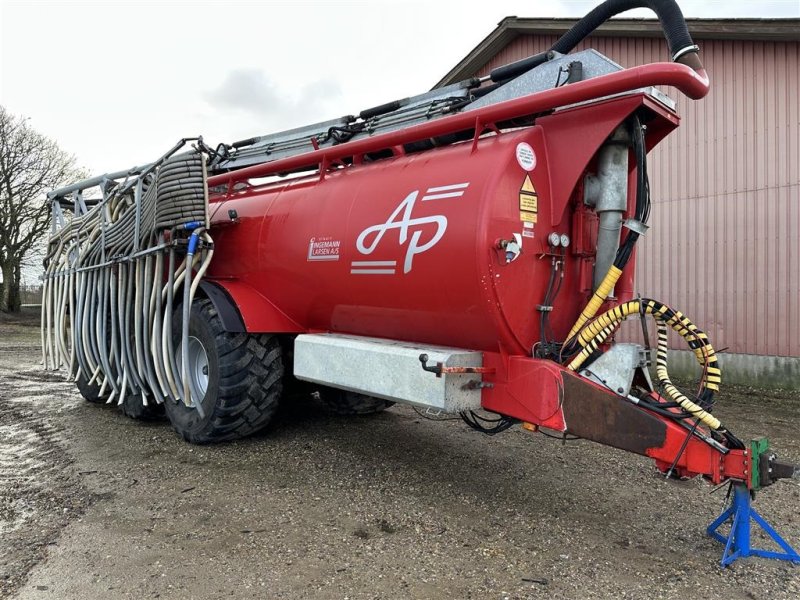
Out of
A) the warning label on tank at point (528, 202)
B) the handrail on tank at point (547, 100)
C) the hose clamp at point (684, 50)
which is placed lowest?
the warning label on tank at point (528, 202)

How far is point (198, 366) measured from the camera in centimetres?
483

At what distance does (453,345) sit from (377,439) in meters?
1.79

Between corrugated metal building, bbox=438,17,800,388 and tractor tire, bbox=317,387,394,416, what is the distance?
5059 millimetres

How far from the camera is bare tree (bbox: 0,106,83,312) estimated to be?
1903 centimetres

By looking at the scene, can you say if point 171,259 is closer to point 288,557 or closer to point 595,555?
point 288,557

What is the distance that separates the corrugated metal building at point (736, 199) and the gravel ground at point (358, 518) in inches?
107

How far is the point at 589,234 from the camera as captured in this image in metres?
3.29

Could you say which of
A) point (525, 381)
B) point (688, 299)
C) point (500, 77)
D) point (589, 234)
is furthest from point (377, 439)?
point (688, 299)

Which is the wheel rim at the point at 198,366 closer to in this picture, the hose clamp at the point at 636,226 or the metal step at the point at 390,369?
the metal step at the point at 390,369

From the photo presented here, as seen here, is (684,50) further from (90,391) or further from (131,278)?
(90,391)

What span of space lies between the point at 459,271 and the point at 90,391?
15.5ft

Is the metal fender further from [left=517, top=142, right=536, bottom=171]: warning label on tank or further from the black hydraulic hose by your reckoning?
the black hydraulic hose

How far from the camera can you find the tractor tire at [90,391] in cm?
596

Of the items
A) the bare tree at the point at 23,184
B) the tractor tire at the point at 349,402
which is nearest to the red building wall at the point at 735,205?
the tractor tire at the point at 349,402
